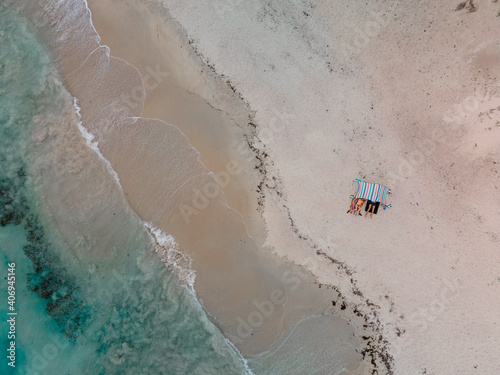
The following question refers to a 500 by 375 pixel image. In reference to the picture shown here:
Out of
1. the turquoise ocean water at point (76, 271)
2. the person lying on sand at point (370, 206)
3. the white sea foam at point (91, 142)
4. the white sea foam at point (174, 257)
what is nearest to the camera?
the turquoise ocean water at point (76, 271)

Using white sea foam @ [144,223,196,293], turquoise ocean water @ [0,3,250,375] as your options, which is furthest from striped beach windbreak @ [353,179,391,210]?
turquoise ocean water @ [0,3,250,375]

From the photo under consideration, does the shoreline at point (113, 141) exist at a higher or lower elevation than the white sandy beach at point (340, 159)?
lower

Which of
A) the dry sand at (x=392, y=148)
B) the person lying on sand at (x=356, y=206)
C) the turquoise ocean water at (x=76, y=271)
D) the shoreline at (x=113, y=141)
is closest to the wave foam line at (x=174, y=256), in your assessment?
the turquoise ocean water at (x=76, y=271)

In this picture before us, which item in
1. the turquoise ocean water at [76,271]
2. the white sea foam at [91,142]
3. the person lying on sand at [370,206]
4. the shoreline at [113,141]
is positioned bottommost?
the turquoise ocean water at [76,271]

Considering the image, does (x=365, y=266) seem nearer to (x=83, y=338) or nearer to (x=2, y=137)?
(x=83, y=338)

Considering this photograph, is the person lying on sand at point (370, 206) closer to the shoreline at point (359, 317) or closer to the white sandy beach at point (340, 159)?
the white sandy beach at point (340, 159)

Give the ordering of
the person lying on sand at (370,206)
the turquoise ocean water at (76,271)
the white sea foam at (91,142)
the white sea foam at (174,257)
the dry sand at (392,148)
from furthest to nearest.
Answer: the white sea foam at (91,142) → the white sea foam at (174,257) → the person lying on sand at (370,206) → the turquoise ocean water at (76,271) → the dry sand at (392,148)

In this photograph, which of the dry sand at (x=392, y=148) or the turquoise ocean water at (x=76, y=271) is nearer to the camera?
the dry sand at (x=392, y=148)

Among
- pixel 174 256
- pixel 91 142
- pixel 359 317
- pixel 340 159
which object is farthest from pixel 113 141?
pixel 359 317

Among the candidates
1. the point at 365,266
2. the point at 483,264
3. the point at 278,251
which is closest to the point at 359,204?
the point at 365,266
